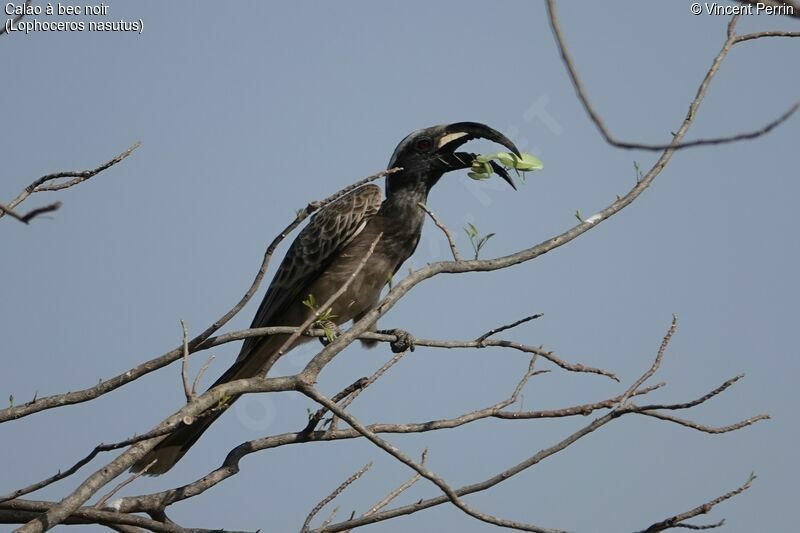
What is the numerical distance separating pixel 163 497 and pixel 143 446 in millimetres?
627

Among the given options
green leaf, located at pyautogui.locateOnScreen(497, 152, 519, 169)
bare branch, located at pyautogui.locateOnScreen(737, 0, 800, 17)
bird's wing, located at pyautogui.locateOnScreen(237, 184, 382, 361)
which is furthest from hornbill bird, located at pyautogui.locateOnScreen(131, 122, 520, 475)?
bare branch, located at pyautogui.locateOnScreen(737, 0, 800, 17)

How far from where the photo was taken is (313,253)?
7.15 metres

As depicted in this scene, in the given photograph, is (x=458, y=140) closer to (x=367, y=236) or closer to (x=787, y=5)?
(x=367, y=236)

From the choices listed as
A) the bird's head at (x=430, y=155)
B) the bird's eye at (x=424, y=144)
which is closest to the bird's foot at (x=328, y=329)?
the bird's head at (x=430, y=155)

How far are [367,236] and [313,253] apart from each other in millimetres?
414

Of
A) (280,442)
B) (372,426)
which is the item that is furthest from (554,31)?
(280,442)

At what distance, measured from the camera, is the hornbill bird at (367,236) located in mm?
7023

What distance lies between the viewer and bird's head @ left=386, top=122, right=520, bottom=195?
7.12m

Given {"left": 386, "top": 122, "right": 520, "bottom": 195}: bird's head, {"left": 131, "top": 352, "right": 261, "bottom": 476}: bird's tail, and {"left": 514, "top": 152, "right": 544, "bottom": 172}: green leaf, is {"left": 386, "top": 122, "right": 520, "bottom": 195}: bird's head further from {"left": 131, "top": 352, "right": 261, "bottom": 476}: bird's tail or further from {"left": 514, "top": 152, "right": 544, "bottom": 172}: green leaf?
{"left": 131, "top": 352, "right": 261, "bottom": 476}: bird's tail

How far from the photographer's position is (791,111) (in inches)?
76.0

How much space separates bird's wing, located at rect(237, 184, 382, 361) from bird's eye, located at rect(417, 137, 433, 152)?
536 millimetres

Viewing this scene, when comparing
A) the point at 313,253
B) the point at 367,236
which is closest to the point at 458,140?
the point at 367,236

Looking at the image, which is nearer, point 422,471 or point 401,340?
point 422,471

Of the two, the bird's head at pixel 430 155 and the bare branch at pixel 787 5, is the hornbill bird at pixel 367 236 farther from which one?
the bare branch at pixel 787 5
